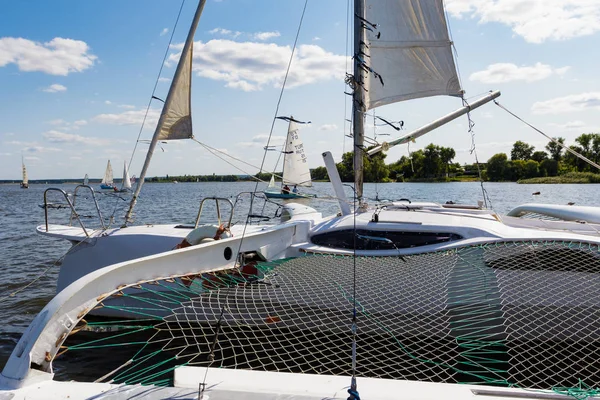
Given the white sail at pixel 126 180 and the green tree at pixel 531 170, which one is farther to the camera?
the green tree at pixel 531 170

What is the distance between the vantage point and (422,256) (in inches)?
268

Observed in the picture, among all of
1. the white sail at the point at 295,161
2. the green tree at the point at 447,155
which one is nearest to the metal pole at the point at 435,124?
the white sail at the point at 295,161

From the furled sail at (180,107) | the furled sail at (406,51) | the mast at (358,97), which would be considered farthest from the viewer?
the furled sail at (180,107)

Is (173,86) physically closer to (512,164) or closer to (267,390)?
(267,390)

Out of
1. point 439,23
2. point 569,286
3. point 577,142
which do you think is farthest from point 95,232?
point 577,142

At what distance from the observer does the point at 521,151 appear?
110062 mm

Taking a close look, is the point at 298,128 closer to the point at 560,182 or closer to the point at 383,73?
the point at 383,73

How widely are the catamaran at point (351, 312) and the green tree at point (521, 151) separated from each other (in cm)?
11165

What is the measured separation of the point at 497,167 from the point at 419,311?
345 ft

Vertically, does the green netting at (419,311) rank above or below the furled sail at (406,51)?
below

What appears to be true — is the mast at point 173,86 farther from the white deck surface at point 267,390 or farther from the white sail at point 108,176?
the white sail at point 108,176

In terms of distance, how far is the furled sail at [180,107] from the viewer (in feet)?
32.8

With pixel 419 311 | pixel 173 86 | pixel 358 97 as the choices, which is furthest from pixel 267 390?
pixel 173 86

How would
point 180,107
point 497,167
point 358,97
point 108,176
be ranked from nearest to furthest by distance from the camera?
point 358,97
point 180,107
point 108,176
point 497,167
